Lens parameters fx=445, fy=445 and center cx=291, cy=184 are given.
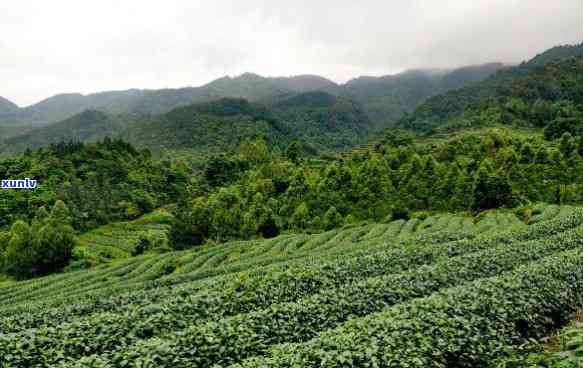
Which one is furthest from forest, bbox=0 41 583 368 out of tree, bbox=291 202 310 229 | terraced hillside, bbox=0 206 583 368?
tree, bbox=291 202 310 229

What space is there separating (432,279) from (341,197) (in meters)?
52.7

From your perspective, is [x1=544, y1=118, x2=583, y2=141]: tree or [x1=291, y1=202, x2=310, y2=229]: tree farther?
[x1=544, y1=118, x2=583, y2=141]: tree

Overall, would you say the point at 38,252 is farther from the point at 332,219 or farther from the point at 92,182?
the point at 92,182

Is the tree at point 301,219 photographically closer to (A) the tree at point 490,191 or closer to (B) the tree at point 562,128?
(A) the tree at point 490,191

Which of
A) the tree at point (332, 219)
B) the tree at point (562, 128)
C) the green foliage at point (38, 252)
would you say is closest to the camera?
the green foliage at point (38, 252)

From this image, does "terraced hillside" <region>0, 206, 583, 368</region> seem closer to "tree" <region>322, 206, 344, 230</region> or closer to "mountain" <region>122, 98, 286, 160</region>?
"tree" <region>322, 206, 344, 230</region>

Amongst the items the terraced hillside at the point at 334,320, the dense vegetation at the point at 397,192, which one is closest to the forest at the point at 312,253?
the terraced hillside at the point at 334,320

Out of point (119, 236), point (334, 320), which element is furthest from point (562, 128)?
point (334, 320)

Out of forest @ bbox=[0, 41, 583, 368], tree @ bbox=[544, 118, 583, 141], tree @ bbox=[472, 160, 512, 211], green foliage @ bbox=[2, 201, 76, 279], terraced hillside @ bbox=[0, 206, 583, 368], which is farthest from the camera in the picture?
tree @ bbox=[544, 118, 583, 141]

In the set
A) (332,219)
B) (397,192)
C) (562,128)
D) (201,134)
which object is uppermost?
(201,134)

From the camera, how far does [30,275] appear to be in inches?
2272

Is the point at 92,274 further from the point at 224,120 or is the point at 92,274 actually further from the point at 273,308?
the point at 224,120

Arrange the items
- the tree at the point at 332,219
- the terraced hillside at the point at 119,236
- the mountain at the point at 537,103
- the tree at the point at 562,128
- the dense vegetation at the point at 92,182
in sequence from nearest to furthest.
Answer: the tree at the point at 332,219 → the terraced hillside at the point at 119,236 → the dense vegetation at the point at 92,182 → the tree at the point at 562,128 → the mountain at the point at 537,103

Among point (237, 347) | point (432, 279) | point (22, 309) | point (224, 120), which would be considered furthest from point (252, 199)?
point (224, 120)
